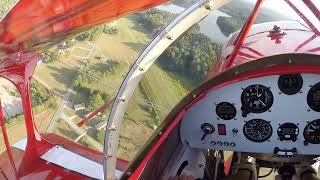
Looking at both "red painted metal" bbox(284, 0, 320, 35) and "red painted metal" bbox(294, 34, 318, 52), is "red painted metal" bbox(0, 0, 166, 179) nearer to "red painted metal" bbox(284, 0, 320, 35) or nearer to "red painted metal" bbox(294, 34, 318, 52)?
"red painted metal" bbox(294, 34, 318, 52)

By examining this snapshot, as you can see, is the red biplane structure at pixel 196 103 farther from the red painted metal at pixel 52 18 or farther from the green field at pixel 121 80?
the green field at pixel 121 80

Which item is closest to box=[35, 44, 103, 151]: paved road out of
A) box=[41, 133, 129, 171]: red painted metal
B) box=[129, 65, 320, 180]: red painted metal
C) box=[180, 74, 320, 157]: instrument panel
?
box=[41, 133, 129, 171]: red painted metal

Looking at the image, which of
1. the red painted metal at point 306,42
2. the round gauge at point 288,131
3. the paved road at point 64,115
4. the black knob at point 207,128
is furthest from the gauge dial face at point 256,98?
the paved road at point 64,115

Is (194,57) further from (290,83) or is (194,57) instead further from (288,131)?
(290,83)

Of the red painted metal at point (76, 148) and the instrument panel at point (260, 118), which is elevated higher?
the instrument panel at point (260, 118)

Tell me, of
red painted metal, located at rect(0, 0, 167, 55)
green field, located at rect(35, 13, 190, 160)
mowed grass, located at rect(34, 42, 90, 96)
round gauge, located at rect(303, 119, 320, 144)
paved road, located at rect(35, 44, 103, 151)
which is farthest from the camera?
mowed grass, located at rect(34, 42, 90, 96)

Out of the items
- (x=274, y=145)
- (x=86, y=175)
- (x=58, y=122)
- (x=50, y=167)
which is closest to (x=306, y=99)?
(x=274, y=145)

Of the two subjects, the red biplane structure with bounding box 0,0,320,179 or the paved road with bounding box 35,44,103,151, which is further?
the paved road with bounding box 35,44,103,151
